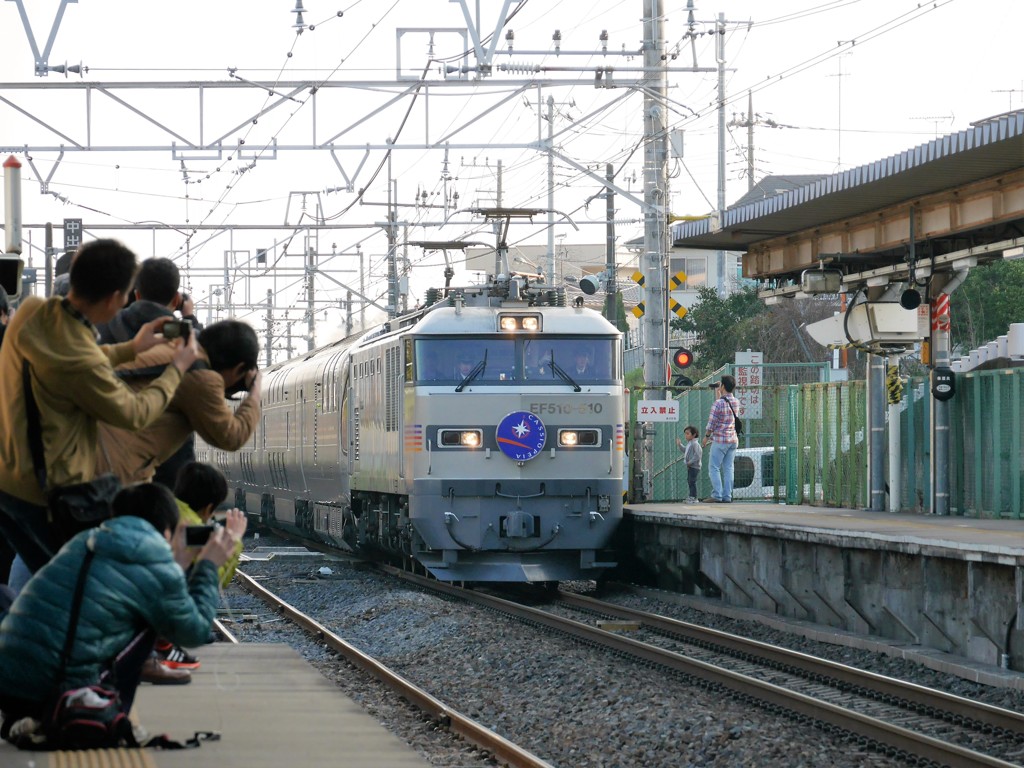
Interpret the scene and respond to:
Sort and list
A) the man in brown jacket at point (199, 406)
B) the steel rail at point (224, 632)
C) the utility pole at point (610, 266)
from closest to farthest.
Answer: the man in brown jacket at point (199, 406) < the steel rail at point (224, 632) < the utility pole at point (610, 266)

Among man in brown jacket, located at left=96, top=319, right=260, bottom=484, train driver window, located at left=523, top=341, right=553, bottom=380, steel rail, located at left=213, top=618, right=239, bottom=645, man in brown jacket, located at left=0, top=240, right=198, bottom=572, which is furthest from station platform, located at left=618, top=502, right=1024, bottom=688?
man in brown jacket, located at left=0, top=240, right=198, bottom=572

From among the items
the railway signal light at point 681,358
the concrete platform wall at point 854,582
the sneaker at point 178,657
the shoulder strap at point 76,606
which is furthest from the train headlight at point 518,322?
the shoulder strap at point 76,606

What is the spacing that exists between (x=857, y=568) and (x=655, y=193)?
8.58 metres

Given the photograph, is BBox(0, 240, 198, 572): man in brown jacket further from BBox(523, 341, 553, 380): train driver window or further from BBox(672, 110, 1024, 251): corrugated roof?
BBox(523, 341, 553, 380): train driver window

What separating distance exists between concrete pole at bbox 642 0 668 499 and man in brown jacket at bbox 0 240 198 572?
15.7m

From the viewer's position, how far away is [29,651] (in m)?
4.96

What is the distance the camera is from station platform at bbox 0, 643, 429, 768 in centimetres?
520

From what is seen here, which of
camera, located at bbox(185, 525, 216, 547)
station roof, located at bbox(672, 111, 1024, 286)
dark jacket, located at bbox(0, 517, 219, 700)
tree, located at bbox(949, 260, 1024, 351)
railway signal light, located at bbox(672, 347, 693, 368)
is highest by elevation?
tree, located at bbox(949, 260, 1024, 351)

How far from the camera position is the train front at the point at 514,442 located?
51.8 ft

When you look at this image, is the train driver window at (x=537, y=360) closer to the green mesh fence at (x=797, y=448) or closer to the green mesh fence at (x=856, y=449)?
the green mesh fence at (x=856, y=449)

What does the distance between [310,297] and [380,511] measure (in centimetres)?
3038

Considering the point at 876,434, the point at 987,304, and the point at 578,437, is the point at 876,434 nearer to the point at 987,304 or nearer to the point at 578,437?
the point at 578,437

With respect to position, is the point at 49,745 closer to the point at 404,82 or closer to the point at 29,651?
the point at 29,651

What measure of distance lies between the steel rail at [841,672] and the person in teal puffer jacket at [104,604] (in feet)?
17.4
